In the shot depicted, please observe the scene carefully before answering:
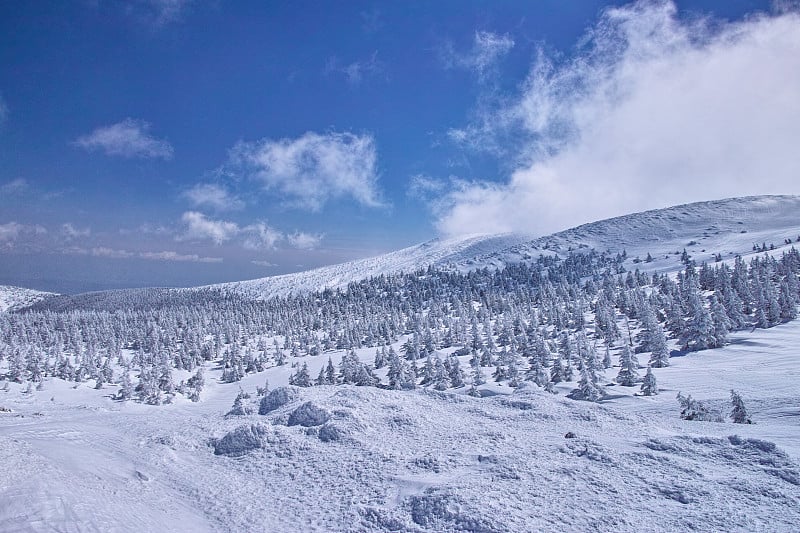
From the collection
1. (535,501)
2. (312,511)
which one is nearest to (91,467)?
(312,511)

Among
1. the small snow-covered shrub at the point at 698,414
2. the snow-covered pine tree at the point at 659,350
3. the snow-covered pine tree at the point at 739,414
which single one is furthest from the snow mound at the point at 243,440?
the snow-covered pine tree at the point at 659,350

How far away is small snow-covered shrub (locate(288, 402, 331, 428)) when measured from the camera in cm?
2598

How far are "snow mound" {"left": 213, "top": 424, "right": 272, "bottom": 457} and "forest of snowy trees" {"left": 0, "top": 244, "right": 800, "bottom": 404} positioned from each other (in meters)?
20.7

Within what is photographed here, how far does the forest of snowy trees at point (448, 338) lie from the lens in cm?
5828

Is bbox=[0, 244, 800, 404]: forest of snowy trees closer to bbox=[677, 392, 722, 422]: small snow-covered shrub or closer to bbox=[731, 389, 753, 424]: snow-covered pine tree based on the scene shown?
bbox=[677, 392, 722, 422]: small snow-covered shrub

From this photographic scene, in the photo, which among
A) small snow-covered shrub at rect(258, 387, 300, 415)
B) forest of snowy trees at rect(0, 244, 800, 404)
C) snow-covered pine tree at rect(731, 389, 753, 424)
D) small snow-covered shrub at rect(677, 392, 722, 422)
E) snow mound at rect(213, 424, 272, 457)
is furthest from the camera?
forest of snowy trees at rect(0, 244, 800, 404)

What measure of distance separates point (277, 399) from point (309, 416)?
23.1 ft

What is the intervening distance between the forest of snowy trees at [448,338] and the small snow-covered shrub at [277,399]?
16729 millimetres

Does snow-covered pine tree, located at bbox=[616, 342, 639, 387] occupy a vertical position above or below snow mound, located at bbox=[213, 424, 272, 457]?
below

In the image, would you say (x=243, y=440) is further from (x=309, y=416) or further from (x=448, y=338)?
(x=448, y=338)

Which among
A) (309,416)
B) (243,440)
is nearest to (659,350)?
(309,416)

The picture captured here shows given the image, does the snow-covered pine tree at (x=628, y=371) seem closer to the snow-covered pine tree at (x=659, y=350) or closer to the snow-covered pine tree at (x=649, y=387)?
the snow-covered pine tree at (x=649, y=387)

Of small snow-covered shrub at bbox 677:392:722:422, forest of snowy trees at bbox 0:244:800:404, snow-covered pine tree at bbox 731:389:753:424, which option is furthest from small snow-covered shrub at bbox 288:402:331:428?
snow-covered pine tree at bbox 731:389:753:424

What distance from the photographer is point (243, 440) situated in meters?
24.0
